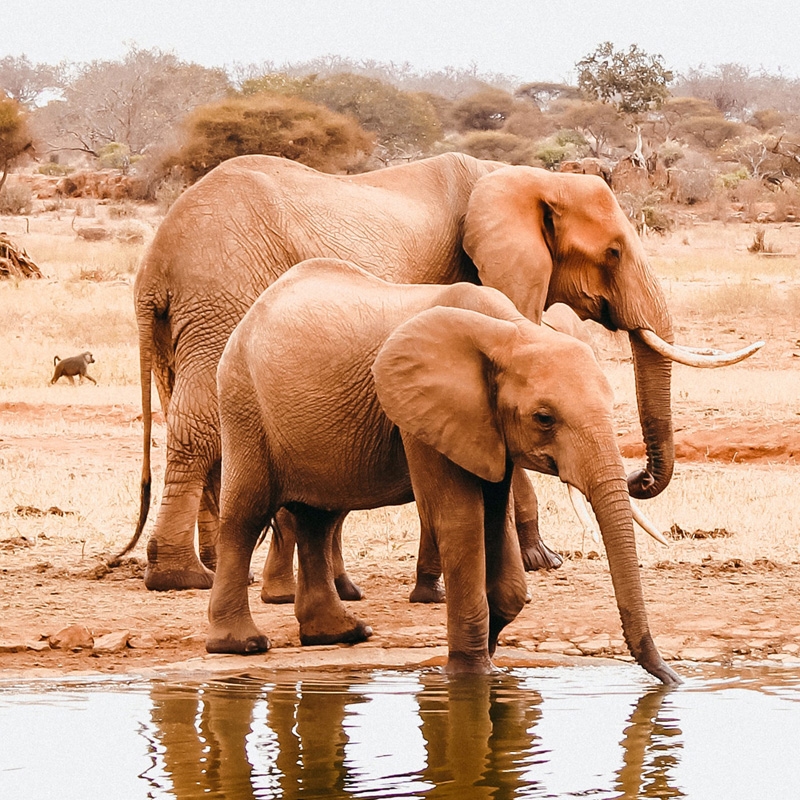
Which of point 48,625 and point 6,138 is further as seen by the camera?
point 6,138

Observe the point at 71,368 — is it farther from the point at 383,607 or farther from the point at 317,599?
the point at 317,599

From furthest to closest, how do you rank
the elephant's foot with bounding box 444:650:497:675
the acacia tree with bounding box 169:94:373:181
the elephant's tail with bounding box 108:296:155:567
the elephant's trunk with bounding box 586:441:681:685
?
the acacia tree with bounding box 169:94:373:181 < the elephant's tail with bounding box 108:296:155:567 < the elephant's foot with bounding box 444:650:497:675 < the elephant's trunk with bounding box 586:441:681:685

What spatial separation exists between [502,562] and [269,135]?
23332 mm

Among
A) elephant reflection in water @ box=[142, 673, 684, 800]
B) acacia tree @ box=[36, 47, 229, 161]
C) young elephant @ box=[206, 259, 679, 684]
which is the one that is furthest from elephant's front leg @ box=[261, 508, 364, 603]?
acacia tree @ box=[36, 47, 229, 161]

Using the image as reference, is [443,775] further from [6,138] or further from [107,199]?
[107,199]

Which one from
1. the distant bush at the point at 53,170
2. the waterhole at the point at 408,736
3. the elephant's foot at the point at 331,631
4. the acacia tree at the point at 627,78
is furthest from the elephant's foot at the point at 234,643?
the distant bush at the point at 53,170

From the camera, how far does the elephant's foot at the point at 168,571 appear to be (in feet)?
23.1

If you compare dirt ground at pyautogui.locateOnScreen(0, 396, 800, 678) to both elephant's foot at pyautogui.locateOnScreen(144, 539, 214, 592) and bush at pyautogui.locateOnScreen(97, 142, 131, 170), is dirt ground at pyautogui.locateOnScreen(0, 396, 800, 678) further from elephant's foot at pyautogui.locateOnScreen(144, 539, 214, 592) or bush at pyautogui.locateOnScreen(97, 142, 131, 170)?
bush at pyautogui.locateOnScreen(97, 142, 131, 170)

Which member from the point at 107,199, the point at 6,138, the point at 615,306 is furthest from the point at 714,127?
the point at 615,306

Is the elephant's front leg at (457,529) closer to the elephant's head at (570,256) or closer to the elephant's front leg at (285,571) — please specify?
the elephant's front leg at (285,571)

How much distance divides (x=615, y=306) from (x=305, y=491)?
Result: 6.85ft

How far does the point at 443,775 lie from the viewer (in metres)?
4.37

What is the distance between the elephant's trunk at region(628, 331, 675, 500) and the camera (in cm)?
685

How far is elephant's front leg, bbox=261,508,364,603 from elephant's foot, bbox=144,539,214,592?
342 millimetres
